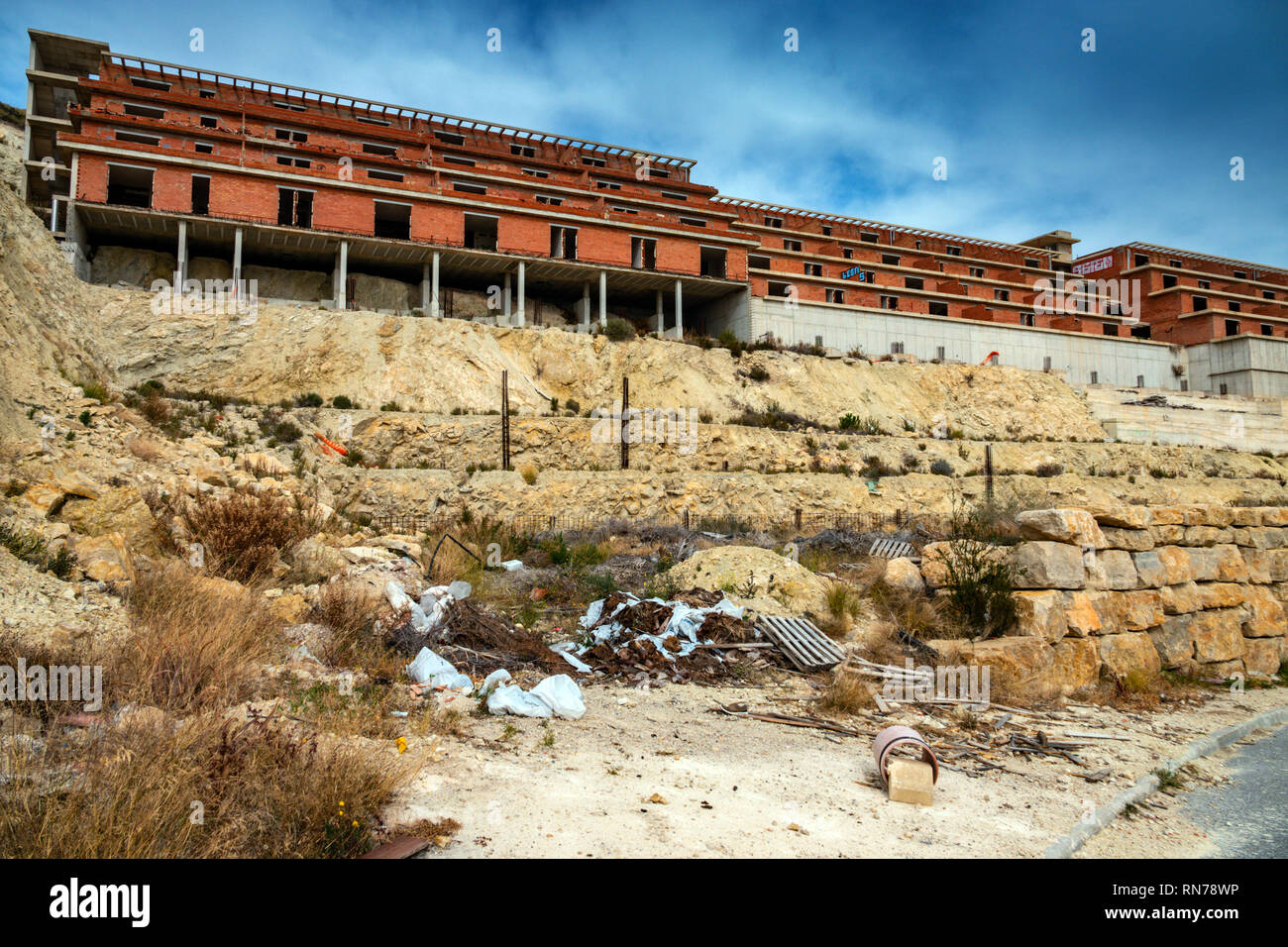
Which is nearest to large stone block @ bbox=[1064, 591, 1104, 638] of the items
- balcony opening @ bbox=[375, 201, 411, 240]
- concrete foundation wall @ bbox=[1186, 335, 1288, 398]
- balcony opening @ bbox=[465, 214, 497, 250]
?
balcony opening @ bbox=[465, 214, 497, 250]

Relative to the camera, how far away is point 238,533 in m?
10.1

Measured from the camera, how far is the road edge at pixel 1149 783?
5.10 m

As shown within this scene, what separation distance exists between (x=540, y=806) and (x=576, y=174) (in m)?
42.0

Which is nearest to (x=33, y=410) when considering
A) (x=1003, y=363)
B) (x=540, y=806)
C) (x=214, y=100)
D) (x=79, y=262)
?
(x=540, y=806)

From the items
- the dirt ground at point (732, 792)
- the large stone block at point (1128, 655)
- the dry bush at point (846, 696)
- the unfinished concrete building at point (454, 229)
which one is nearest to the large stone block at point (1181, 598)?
the large stone block at point (1128, 655)

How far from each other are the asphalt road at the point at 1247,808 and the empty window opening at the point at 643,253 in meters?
34.4

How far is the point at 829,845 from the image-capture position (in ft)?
15.8

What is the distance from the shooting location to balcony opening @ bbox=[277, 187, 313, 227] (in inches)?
1304

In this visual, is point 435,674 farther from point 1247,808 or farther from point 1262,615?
point 1262,615

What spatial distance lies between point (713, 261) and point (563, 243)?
377 inches

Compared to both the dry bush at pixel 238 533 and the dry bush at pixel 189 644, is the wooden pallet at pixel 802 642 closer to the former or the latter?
the dry bush at pixel 189 644

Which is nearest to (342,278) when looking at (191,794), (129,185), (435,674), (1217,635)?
(129,185)

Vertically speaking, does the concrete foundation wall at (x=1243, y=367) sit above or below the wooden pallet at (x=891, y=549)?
above

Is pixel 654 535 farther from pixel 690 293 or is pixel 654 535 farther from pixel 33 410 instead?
pixel 690 293
